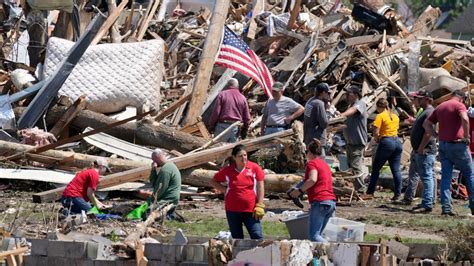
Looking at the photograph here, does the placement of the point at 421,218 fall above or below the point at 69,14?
below

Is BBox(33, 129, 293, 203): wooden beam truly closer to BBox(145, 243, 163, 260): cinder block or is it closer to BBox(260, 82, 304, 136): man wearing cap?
BBox(260, 82, 304, 136): man wearing cap

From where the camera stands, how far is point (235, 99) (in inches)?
768

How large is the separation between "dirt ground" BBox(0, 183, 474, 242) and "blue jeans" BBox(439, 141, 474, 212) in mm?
249

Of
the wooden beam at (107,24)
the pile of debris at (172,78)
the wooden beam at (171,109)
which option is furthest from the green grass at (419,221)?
the wooden beam at (107,24)

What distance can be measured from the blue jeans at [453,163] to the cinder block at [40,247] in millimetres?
5731

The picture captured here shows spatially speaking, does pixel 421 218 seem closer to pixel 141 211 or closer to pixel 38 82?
pixel 141 211

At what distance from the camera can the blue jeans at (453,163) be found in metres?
16.0

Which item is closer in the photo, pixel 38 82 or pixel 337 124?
pixel 337 124

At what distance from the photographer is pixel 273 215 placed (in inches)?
638

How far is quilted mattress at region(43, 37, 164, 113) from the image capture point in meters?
21.8

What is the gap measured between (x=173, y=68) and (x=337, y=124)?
7.09 meters

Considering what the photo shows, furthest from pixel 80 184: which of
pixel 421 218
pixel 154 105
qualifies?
pixel 154 105

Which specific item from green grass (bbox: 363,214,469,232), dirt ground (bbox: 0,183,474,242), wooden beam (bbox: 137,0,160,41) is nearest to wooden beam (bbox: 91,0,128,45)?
wooden beam (bbox: 137,0,160,41)

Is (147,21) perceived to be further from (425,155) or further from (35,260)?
(35,260)
